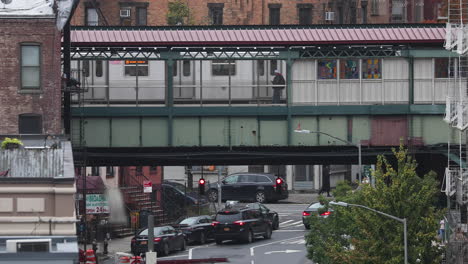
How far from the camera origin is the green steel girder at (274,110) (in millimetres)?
56156

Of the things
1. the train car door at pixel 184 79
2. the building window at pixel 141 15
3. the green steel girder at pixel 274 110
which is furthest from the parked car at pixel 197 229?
the building window at pixel 141 15

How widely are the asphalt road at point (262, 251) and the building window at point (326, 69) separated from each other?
895cm

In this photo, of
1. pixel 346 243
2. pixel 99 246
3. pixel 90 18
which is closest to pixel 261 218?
pixel 99 246

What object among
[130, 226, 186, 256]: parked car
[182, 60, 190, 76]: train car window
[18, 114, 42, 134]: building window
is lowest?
[130, 226, 186, 256]: parked car

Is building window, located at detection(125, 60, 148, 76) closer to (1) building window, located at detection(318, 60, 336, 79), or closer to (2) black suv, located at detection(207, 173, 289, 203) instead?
(1) building window, located at detection(318, 60, 336, 79)

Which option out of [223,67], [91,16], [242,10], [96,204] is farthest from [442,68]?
[91,16]

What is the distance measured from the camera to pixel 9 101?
185 feet

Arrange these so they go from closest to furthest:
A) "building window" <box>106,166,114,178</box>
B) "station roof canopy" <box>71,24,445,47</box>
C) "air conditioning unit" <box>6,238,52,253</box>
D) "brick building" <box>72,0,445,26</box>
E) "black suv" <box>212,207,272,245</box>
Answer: "air conditioning unit" <box>6,238,52,253</box>, "station roof canopy" <box>71,24,445,47</box>, "black suv" <box>212,207,272,245</box>, "building window" <box>106,166,114,178</box>, "brick building" <box>72,0,445,26</box>

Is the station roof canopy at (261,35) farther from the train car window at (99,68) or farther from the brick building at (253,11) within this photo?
the brick building at (253,11)

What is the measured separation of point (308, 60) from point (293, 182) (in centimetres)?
4242

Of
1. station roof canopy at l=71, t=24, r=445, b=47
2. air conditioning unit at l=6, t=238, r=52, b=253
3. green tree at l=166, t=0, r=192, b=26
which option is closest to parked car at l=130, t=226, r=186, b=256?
station roof canopy at l=71, t=24, r=445, b=47

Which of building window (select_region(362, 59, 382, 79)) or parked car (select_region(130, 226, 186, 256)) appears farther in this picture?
parked car (select_region(130, 226, 186, 256))

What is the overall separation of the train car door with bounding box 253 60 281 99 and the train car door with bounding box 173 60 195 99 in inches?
122

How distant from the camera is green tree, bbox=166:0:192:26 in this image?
89125 millimetres
